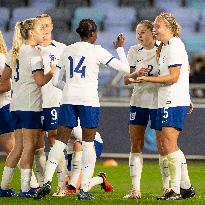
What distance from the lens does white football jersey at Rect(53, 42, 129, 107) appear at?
36.3 feet

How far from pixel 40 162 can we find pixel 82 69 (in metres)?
1.31

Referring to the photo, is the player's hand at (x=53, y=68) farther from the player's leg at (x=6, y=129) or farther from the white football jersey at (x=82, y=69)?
the player's leg at (x=6, y=129)

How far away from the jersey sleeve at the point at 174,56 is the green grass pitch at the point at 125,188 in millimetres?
1358

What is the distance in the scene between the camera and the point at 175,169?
11.0 m

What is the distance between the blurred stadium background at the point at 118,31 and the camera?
17.3 metres

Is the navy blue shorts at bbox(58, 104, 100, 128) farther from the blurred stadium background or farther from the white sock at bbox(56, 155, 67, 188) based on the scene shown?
the blurred stadium background

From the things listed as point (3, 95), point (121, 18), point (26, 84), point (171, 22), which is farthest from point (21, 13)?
point (171, 22)

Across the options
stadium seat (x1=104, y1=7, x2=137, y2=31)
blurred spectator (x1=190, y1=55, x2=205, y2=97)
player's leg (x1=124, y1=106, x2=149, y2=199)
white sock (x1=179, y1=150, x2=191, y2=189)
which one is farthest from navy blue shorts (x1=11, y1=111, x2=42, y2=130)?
stadium seat (x1=104, y1=7, x2=137, y2=31)

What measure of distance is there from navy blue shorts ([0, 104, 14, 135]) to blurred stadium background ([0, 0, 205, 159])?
5.38 meters

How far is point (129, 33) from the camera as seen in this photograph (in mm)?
20391

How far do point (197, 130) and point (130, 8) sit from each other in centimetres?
461

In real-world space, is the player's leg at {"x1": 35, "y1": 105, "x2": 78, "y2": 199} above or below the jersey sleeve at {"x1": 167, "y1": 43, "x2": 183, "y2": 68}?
below

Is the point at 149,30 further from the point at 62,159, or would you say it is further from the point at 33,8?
the point at 33,8

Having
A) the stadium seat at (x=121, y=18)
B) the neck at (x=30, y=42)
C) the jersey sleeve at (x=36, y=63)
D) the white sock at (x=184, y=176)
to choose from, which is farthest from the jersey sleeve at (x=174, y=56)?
the stadium seat at (x=121, y=18)
